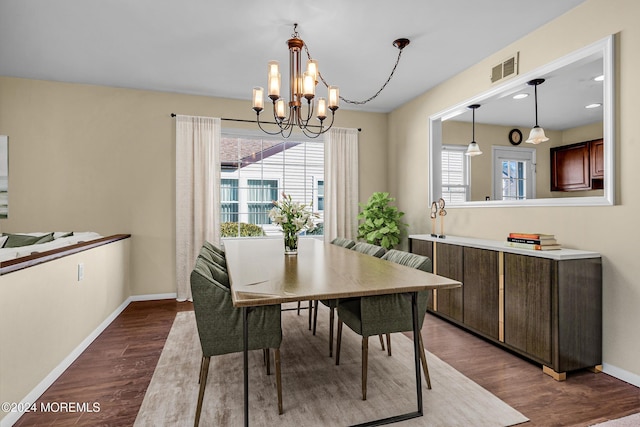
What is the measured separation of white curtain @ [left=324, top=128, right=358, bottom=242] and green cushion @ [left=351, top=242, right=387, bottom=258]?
5.81 ft

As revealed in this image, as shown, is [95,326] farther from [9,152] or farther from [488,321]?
[488,321]

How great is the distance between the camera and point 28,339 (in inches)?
77.0

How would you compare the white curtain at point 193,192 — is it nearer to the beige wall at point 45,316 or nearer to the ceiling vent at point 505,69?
the beige wall at point 45,316

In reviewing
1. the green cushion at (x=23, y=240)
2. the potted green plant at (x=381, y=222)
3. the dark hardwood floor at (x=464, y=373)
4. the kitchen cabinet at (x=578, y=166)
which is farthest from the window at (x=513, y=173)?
the green cushion at (x=23, y=240)

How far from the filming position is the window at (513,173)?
536cm

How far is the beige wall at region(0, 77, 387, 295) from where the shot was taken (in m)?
3.92

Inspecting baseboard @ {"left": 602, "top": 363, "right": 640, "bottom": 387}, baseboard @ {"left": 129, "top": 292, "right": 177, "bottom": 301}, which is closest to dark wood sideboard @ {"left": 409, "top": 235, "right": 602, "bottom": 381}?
baseboard @ {"left": 602, "top": 363, "right": 640, "bottom": 387}

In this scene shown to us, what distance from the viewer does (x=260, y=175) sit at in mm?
4949

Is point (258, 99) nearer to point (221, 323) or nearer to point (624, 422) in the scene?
point (221, 323)

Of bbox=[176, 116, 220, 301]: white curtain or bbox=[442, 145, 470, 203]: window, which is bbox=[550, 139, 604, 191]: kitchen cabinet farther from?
bbox=[176, 116, 220, 301]: white curtain

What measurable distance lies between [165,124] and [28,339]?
3107 mm

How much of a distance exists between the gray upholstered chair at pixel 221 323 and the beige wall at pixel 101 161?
297cm

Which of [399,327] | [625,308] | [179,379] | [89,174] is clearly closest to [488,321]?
[625,308]

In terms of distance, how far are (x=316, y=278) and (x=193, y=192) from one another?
3.06 metres
